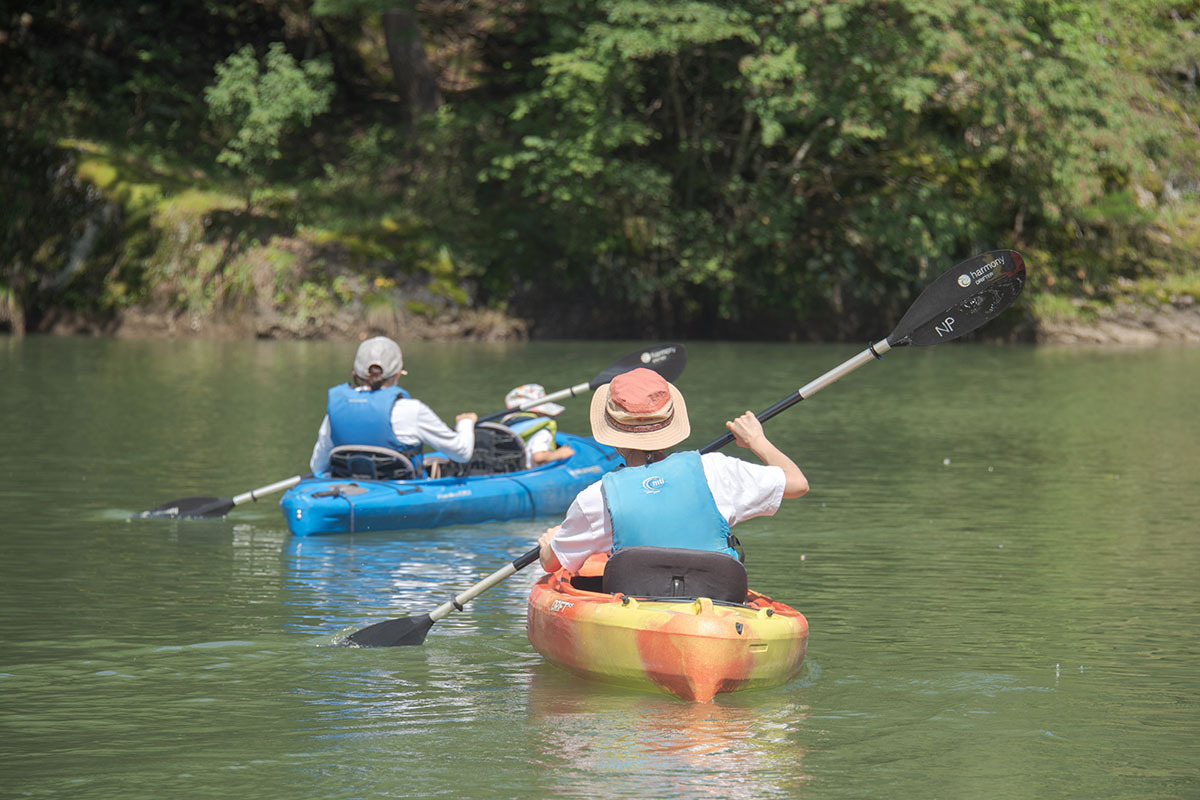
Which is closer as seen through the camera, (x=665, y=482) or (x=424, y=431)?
(x=665, y=482)

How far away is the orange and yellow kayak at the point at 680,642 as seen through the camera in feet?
17.9

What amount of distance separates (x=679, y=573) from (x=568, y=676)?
73cm

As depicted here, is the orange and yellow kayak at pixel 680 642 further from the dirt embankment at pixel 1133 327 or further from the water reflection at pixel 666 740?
the dirt embankment at pixel 1133 327

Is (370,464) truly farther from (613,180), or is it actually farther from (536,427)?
(613,180)

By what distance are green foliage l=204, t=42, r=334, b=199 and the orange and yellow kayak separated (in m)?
24.6

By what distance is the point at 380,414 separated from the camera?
933 cm

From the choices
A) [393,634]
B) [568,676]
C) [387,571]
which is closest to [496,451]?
[387,571]

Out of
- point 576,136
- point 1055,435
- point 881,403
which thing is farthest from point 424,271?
point 1055,435

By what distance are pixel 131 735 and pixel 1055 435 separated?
10.9 m

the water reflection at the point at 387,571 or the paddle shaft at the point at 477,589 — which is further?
the water reflection at the point at 387,571

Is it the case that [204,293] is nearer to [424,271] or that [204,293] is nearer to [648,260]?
[424,271]

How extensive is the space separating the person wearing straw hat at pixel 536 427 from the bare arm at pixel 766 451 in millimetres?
4873

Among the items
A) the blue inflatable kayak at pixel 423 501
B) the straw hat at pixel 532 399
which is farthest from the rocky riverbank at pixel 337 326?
the blue inflatable kayak at pixel 423 501

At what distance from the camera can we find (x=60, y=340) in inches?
1048
